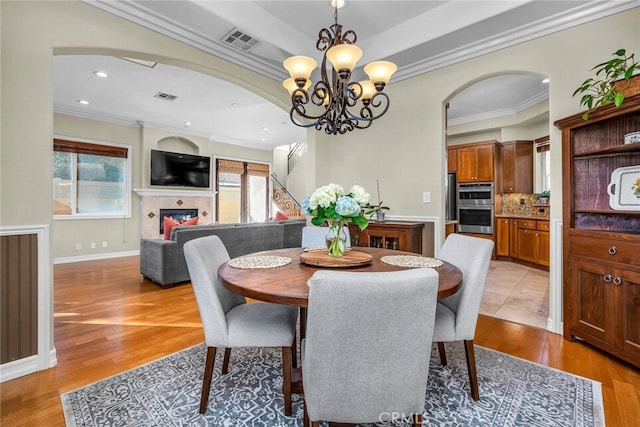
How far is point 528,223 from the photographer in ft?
17.2

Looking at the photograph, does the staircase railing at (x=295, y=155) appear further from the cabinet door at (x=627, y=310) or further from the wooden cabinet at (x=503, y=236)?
the cabinet door at (x=627, y=310)

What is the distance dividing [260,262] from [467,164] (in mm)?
5535

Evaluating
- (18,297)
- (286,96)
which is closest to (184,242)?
(18,297)

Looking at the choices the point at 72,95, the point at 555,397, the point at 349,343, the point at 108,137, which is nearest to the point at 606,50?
the point at 555,397

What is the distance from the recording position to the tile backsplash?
555cm

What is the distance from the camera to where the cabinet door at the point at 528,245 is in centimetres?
504

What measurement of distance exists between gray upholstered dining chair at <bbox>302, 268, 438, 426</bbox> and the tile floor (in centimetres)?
240

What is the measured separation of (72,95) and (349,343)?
6.24 meters

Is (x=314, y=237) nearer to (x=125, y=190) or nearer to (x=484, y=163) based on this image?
(x=484, y=163)

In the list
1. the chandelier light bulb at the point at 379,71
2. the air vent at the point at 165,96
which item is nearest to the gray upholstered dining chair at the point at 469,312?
the chandelier light bulb at the point at 379,71

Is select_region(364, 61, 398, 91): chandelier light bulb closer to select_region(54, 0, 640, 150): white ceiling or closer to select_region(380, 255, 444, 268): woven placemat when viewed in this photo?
select_region(54, 0, 640, 150): white ceiling

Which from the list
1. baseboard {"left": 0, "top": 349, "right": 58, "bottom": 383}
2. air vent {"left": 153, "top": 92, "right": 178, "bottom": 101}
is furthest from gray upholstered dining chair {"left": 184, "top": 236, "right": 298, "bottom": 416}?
air vent {"left": 153, "top": 92, "right": 178, "bottom": 101}

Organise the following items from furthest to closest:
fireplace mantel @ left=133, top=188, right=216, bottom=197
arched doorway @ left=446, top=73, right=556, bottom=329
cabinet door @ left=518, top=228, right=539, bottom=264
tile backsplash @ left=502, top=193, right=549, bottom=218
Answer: fireplace mantel @ left=133, top=188, right=216, bottom=197 → tile backsplash @ left=502, top=193, right=549, bottom=218 → cabinet door @ left=518, top=228, right=539, bottom=264 → arched doorway @ left=446, top=73, right=556, bottom=329

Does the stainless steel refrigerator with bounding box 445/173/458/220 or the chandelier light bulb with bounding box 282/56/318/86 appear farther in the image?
the stainless steel refrigerator with bounding box 445/173/458/220
